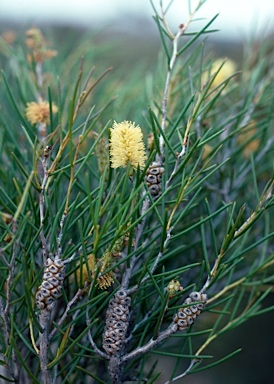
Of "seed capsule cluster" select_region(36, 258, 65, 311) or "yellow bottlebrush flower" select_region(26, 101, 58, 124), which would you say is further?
"yellow bottlebrush flower" select_region(26, 101, 58, 124)

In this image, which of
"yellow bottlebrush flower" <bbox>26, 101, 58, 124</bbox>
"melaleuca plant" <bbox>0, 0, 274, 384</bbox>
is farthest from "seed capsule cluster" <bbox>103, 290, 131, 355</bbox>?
"yellow bottlebrush flower" <bbox>26, 101, 58, 124</bbox>

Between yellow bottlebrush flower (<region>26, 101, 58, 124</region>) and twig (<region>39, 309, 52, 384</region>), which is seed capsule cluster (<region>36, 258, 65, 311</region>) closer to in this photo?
twig (<region>39, 309, 52, 384</region>)

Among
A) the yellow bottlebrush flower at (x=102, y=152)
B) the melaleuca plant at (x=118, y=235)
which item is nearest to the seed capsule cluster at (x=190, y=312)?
the melaleuca plant at (x=118, y=235)

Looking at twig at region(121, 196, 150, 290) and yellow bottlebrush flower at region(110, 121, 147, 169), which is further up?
yellow bottlebrush flower at region(110, 121, 147, 169)

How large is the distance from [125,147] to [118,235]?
57mm

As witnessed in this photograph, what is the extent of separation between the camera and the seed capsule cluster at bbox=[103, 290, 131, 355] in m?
0.31

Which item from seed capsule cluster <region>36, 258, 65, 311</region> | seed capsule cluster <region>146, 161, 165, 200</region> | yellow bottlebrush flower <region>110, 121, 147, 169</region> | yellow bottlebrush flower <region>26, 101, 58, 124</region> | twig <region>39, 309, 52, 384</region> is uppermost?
yellow bottlebrush flower <region>26, 101, 58, 124</region>

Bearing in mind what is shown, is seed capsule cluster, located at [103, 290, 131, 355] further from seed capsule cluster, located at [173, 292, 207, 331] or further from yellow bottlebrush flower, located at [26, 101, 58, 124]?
yellow bottlebrush flower, located at [26, 101, 58, 124]

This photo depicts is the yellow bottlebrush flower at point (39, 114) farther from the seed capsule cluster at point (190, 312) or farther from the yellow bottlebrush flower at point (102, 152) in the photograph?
the seed capsule cluster at point (190, 312)

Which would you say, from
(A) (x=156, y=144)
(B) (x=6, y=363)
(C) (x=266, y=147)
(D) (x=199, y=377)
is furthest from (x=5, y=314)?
(D) (x=199, y=377)

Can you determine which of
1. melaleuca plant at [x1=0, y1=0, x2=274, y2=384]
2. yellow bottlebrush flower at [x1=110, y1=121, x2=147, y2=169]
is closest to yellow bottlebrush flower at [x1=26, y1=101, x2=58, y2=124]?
melaleuca plant at [x1=0, y1=0, x2=274, y2=384]

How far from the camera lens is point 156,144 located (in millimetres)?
326

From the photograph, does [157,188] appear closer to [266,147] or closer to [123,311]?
[123,311]

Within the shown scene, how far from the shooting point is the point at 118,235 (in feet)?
0.94
